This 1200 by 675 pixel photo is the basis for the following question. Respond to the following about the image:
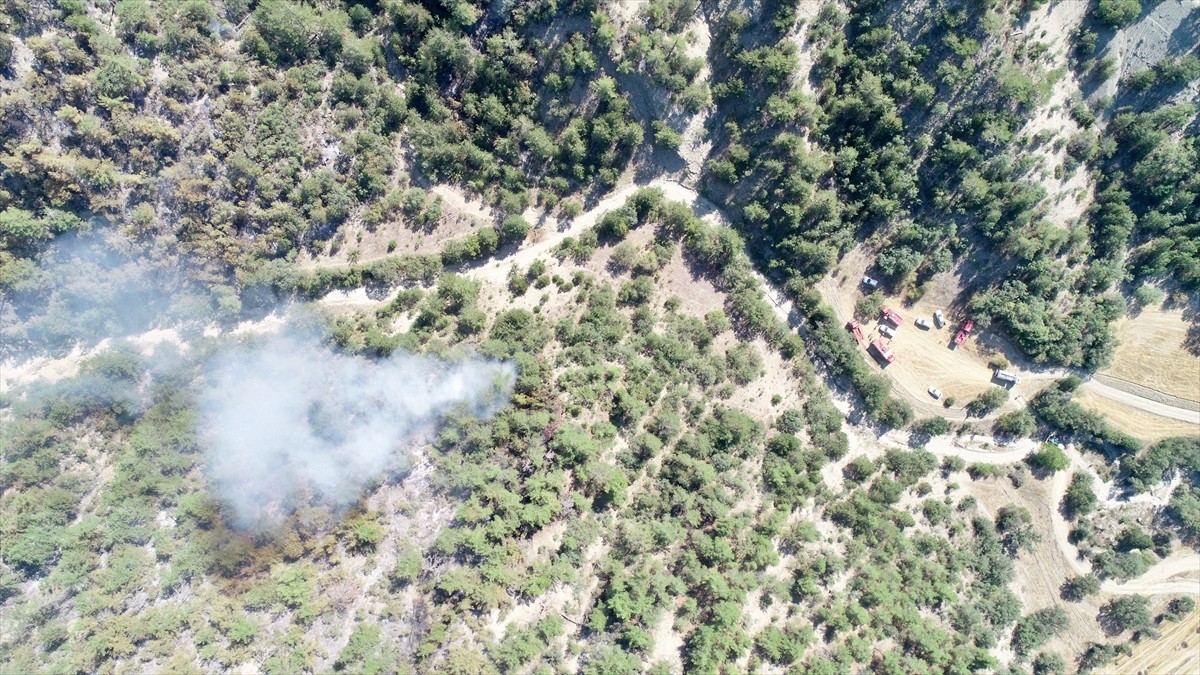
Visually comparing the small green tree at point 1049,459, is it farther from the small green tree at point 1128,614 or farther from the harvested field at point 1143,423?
the small green tree at point 1128,614

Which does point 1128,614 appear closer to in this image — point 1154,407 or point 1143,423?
point 1143,423

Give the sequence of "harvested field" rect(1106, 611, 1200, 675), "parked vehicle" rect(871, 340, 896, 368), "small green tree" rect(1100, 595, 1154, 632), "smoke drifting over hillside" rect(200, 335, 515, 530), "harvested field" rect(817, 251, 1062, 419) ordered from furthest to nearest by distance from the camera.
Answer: "harvested field" rect(817, 251, 1062, 419) → "harvested field" rect(1106, 611, 1200, 675) → "parked vehicle" rect(871, 340, 896, 368) → "small green tree" rect(1100, 595, 1154, 632) → "smoke drifting over hillside" rect(200, 335, 515, 530)

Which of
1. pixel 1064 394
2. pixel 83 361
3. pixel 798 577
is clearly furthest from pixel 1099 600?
pixel 83 361

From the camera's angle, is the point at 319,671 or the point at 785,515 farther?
the point at 785,515

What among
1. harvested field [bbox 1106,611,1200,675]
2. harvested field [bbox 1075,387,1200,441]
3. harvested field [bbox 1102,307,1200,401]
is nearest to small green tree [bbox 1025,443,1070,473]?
harvested field [bbox 1075,387,1200,441]

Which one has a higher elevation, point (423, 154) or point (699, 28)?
point (699, 28)

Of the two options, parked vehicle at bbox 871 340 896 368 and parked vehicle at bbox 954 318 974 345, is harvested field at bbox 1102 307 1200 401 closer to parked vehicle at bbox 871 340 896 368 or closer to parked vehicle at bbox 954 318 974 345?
parked vehicle at bbox 954 318 974 345

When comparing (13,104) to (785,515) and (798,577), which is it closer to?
(785,515)

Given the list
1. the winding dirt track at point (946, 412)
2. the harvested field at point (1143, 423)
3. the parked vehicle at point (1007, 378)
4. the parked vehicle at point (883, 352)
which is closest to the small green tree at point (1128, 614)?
the winding dirt track at point (946, 412)

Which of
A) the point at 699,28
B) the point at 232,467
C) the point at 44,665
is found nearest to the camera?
the point at 44,665
